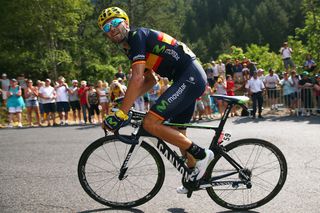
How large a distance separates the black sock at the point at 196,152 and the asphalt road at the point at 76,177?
16.7 inches

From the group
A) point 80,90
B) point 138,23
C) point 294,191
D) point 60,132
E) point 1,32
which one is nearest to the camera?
point 294,191

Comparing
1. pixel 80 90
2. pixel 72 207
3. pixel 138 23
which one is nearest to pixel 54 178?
pixel 72 207

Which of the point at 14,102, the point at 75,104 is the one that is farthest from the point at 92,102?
the point at 14,102

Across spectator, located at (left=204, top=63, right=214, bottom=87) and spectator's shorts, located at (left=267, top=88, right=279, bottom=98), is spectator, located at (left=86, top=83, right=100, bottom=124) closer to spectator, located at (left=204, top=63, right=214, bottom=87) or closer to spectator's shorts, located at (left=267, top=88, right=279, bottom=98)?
spectator's shorts, located at (left=267, top=88, right=279, bottom=98)

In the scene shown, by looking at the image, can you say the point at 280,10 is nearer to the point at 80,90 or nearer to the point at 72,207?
the point at 80,90

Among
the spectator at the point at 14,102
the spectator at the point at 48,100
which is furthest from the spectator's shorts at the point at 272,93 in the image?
the spectator at the point at 14,102

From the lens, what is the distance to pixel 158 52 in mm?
4348

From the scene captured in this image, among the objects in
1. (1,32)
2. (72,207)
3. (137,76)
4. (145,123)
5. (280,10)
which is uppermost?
(280,10)

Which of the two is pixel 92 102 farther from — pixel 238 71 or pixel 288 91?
pixel 238 71

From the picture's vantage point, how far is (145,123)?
14.2 feet

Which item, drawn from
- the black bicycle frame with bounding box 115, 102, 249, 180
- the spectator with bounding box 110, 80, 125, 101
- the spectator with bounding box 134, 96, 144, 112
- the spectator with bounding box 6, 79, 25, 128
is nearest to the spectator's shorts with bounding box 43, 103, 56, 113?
the spectator with bounding box 6, 79, 25, 128

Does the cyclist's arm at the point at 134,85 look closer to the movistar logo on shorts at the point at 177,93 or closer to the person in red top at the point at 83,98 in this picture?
the movistar logo on shorts at the point at 177,93

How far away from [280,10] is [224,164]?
9005 centimetres

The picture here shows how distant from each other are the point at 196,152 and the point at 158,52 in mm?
1119
